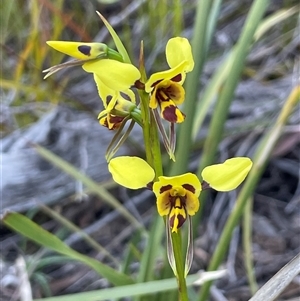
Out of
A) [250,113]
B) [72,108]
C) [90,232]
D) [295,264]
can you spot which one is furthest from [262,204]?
[295,264]

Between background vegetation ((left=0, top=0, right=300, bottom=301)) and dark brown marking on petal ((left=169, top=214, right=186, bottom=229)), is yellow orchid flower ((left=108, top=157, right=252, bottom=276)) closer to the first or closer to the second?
dark brown marking on petal ((left=169, top=214, right=186, bottom=229))

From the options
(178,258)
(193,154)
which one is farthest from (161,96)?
(193,154)

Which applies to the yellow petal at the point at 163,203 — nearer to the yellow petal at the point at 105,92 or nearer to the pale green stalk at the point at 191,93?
the yellow petal at the point at 105,92

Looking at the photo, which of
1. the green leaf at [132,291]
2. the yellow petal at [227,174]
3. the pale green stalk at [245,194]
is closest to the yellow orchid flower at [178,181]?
the yellow petal at [227,174]

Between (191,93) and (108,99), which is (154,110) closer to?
(108,99)

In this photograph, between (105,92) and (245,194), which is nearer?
(105,92)

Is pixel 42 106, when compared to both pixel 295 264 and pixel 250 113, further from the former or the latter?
pixel 295 264

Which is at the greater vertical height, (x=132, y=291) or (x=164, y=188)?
(x=164, y=188)
